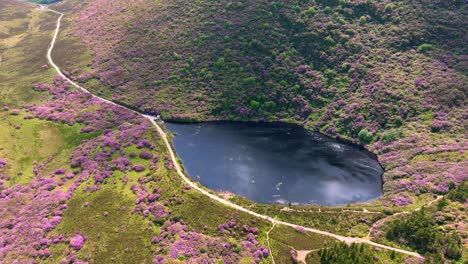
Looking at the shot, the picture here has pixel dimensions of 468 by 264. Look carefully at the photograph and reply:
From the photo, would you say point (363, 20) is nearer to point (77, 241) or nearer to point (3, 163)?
point (77, 241)

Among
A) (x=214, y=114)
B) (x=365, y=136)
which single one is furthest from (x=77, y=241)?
(x=365, y=136)

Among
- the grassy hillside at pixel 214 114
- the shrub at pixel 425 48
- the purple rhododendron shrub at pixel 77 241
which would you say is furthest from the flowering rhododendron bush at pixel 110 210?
the shrub at pixel 425 48

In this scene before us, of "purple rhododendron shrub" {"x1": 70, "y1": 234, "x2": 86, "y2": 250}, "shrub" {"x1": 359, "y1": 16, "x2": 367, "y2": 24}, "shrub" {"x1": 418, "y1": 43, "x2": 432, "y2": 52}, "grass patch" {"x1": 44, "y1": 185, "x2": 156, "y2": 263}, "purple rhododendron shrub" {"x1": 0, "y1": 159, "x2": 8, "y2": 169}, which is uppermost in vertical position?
"shrub" {"x1": 359, "y1": 16, "x2": 367, "y2": 24}

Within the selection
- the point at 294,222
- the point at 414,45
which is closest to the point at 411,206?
the point at 294,222

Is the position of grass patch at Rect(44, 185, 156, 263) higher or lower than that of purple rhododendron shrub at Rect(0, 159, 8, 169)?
higher

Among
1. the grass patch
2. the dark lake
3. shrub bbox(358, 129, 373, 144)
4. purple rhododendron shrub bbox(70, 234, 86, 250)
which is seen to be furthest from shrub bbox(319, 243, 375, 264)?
purple rhododendron shrub bbox(70, 234, 86, 250)

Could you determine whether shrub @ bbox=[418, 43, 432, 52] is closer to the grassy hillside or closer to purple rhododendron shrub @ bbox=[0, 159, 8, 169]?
the grassy hillside

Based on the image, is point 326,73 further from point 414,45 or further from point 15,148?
point 15,148
